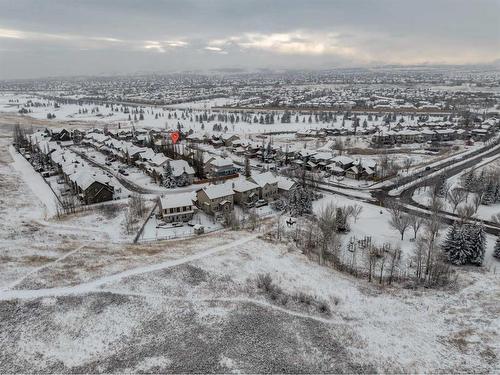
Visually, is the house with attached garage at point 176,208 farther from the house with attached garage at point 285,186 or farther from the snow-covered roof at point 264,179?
the house with attached garage at point 285,186

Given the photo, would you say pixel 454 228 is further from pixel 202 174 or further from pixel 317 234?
pixel 202 174

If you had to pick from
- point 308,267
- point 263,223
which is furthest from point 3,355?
point 263,223

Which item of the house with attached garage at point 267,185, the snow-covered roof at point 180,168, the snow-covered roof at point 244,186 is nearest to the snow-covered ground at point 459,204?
the house with attached garage at point 267,185

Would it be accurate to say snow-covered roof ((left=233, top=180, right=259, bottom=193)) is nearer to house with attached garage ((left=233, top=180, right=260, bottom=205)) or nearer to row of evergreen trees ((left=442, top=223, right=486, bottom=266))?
house with attached garage ((left=233, top=180, right=260, bottom=205))

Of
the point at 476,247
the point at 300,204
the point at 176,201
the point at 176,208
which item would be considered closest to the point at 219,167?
the point at 176,201

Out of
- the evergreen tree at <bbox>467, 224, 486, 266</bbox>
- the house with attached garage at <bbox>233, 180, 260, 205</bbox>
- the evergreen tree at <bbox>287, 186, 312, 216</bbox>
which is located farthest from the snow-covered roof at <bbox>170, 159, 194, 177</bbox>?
the evergreen tree at <bbox>467, 224, 486, 266</bbox>
